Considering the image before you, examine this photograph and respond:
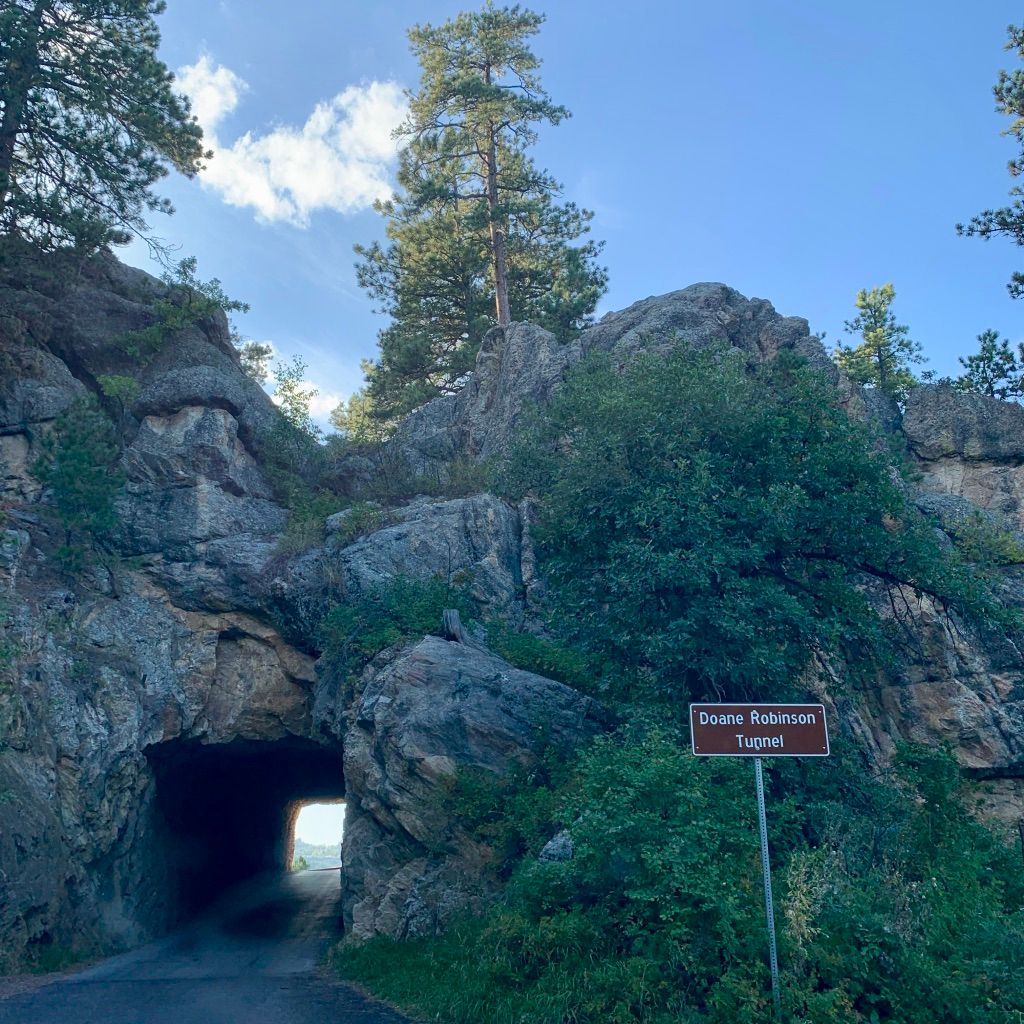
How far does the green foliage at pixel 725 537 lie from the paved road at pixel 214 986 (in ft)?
20.5

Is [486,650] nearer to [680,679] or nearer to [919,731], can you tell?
[680,679]

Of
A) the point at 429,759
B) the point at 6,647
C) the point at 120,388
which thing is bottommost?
the point at 429,759

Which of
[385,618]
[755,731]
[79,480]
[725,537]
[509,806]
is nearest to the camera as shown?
[755,731]

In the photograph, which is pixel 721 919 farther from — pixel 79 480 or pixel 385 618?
pixel 79 480

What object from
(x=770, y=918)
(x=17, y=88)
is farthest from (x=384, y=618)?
(x=17, y=88)

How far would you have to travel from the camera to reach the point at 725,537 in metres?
12.8

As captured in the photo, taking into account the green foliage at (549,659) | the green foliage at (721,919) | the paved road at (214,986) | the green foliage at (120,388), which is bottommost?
the paved road at (214,986)

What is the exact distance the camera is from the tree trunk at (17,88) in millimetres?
20328

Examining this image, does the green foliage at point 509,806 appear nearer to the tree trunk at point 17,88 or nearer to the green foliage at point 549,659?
the green foliage at point 549,659

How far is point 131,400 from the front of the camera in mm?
23094

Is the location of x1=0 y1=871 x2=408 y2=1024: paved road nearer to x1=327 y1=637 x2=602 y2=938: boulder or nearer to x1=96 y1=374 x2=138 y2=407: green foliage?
x1=327 y1=637 x2=602 y2=938: boulder

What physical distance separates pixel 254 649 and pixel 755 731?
14.8 meters

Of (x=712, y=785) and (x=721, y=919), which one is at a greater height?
(x=712, y=785)

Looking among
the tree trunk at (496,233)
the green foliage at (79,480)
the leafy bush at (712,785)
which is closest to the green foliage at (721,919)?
the leafy bush at (712,785)
